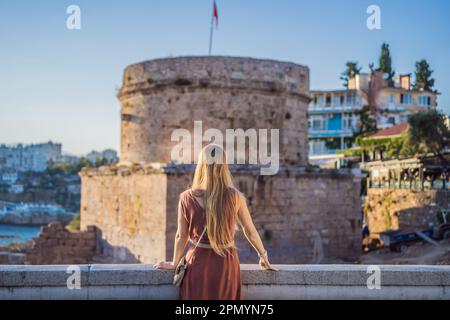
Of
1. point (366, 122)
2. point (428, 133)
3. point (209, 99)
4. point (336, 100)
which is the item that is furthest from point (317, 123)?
point (209, 99)

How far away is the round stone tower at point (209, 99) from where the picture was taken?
14992mm

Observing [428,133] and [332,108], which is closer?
[428,133]

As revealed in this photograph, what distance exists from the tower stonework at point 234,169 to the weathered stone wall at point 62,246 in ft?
2.60

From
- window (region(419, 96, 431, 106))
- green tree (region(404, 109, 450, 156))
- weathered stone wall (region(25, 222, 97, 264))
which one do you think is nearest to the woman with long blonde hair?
weathered stone wall (region(25, 222, 97, 264))

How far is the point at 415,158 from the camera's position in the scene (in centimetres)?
2947

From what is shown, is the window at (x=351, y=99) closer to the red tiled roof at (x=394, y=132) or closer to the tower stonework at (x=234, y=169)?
the red tiled roof at (x=394, y=132)

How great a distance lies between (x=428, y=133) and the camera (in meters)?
30.6

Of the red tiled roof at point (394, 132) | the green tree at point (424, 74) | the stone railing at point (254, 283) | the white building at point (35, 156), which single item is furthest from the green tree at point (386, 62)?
the stone railing at point (254, 283)

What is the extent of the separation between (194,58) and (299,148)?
4257mm

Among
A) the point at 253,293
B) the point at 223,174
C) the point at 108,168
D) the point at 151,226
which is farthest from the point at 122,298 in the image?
the point at 108,168

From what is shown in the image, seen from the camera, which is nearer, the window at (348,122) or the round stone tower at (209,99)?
the round stone tower at (209,99)

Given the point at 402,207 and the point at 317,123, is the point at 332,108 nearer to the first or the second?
the point at 317,123

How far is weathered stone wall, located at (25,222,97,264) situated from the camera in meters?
16.8

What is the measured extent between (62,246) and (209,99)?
6.89 metres
